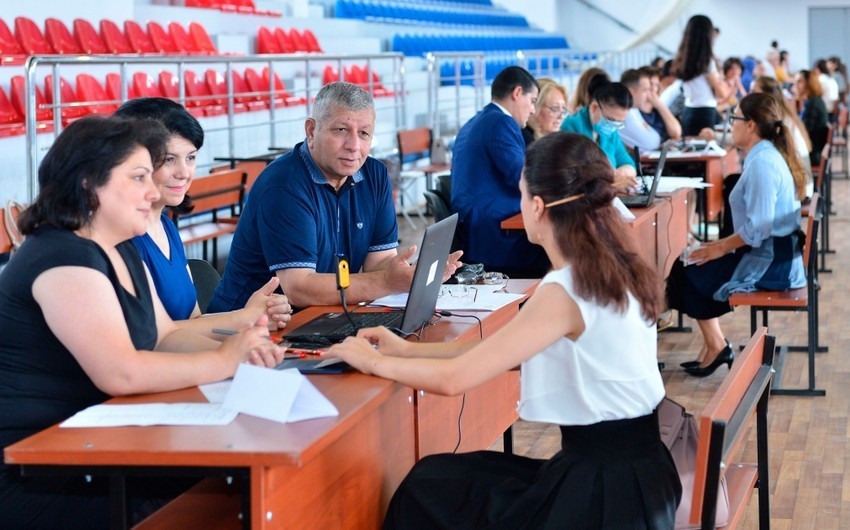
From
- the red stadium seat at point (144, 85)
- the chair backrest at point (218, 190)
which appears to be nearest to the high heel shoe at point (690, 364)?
the chair backrest at point (218, 190)

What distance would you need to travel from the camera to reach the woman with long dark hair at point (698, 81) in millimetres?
8352

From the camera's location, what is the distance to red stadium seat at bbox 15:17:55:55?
6.68 m

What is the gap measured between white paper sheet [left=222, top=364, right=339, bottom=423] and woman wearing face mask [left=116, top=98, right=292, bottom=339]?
635 mm

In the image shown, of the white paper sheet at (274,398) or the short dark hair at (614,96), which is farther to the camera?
the short dark hair at (614,96)

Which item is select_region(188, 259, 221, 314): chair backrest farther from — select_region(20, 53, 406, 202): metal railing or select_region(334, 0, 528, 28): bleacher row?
select_region(334, 0, 528, 28): bleacher row

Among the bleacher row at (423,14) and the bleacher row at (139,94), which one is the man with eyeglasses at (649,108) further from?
the bleacher row at (423,14)

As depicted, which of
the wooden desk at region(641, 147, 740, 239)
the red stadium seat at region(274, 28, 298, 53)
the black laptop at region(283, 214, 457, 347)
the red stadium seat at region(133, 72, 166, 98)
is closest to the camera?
the black laptop at region(283, 214, 457, 347)

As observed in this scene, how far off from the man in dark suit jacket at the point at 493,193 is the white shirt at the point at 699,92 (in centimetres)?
→ 384

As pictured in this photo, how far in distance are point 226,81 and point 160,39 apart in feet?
2.61

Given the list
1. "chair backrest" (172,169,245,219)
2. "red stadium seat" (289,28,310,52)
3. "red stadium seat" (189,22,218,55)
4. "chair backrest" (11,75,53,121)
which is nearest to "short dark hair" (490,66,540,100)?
"chair backrest" (172,169,245,219)

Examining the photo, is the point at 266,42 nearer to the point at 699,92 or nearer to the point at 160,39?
the point at 160,39

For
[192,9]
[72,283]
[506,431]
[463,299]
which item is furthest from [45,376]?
[192,9]

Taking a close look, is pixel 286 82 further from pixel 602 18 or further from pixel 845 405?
pixel 602 18

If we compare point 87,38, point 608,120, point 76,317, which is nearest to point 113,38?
point 87,38
